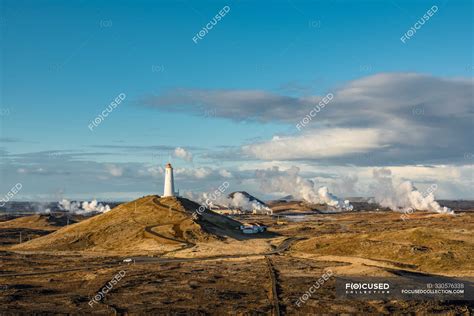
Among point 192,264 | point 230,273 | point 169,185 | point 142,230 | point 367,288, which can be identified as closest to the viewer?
point 367,288

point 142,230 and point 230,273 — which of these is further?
point 142,230

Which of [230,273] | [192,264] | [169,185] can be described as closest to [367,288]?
[230,273]

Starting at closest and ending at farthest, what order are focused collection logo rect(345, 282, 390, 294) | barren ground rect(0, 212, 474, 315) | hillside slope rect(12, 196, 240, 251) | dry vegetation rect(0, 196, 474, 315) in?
barren ground rect(0, 212, 474, 315) → dry vegetation rect(0, 196, 474, 315) → focused collection logo rect(345, 282, 390, 294) → hillside slope rect(12, 196, 240, 251)

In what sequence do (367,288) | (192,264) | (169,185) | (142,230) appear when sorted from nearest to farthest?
(367,288) < (192,264) < (142,230) < (169,185)

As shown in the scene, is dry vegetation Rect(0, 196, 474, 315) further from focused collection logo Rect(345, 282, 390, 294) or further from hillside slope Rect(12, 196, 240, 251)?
focused collection logo Rect(345, 282, 390, 294)

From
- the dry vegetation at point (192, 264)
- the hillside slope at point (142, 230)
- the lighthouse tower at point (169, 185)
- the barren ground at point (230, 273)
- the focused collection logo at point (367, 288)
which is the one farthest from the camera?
the lighthouse tower at point (169, 185)

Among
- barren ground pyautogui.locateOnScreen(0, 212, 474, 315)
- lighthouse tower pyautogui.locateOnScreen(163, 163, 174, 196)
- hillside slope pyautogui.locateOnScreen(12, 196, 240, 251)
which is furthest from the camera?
lighthouse tower pyautogui.locateOnScreen(163, 163, 174, 196)

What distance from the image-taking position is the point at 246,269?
63.4m

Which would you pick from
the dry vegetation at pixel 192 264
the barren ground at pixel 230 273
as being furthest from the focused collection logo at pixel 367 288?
the barren ground at pixel 230 273

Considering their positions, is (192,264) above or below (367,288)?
below

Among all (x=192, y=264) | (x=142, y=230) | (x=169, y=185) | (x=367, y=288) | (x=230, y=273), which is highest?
(x=169, y=185)

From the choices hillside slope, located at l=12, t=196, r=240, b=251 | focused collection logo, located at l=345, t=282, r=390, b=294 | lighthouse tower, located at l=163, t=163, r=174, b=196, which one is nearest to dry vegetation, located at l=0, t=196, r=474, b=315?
hillside slope, located at l=12, t=196, r=240, b=251

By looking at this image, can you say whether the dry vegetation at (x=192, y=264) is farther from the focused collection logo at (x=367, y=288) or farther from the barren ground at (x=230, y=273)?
the focused collection logo at (x=367, y=288)

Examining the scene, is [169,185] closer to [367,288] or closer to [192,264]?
[192,264]
